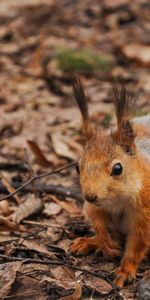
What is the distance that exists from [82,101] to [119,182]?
0.55 m

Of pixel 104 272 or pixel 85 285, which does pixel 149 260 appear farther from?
pixel 85 285

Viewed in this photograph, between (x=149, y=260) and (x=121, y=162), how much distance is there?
0.81 meters

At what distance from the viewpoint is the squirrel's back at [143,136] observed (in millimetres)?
4098

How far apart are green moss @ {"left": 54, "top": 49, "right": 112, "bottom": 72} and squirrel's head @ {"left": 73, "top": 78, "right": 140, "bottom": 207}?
13.2 ft

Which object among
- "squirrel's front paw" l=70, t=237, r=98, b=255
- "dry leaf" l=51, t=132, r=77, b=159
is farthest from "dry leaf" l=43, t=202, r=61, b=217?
"dry leaf" l=51, t=132, r=77, b=159

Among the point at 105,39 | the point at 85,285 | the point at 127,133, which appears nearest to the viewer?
the point at 85,285

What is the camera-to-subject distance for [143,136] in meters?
4.22

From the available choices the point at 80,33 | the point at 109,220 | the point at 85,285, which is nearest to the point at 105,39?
the point at 80,33

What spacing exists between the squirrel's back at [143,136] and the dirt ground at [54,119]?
69 cm

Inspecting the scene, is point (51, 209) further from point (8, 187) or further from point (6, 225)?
point (6, 225)

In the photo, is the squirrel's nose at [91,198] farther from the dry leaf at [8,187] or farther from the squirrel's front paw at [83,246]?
the dry leaf at [8,187]

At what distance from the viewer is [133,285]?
152 inches

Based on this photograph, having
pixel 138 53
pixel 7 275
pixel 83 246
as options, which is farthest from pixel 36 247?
pixel 138 53

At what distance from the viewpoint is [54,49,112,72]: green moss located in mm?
7977
